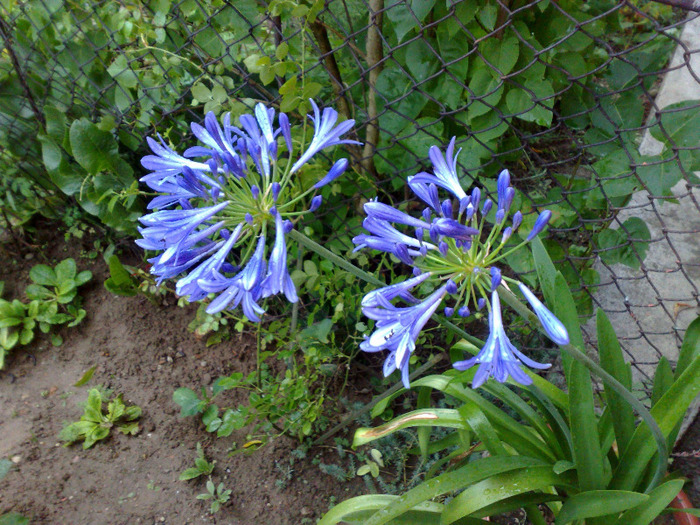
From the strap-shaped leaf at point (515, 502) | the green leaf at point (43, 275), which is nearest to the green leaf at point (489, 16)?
the strap-shaped leaf at point (515, 502)

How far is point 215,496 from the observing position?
7.31 feet

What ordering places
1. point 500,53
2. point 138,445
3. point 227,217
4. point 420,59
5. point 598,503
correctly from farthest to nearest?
point 138,445
point 420,59
point 500,53
point 598,503
point 227,217

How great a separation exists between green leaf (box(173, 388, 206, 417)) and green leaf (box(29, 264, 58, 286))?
1.15m

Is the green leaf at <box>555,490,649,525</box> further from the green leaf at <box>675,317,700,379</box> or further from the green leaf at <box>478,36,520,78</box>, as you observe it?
the green leaf at <box>478,36,520,78</box>

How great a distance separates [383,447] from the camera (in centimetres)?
233

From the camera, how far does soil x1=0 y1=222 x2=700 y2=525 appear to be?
2203 millimetres

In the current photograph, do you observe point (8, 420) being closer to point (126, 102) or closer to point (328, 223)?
point (126, 102)

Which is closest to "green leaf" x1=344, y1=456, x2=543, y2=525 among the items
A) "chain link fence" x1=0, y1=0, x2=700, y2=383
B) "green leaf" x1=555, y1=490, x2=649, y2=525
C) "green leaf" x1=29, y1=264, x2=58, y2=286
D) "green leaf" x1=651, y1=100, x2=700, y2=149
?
"green leaf" x1=555, y1=490, x2=649, y2=525

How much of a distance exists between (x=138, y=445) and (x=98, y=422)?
22 cm

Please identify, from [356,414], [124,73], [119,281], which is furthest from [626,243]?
[119,281]

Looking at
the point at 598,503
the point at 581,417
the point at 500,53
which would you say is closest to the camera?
the point at 598,503

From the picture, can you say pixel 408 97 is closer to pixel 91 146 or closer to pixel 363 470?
pixel 363 470

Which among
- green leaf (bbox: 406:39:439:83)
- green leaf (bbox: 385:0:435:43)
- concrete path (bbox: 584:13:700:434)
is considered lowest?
concrete path (bbox: 584:13:700:434)

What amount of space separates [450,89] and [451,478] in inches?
52.7
